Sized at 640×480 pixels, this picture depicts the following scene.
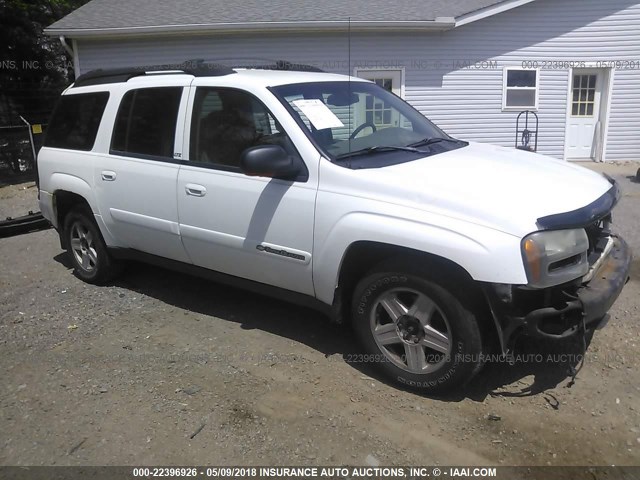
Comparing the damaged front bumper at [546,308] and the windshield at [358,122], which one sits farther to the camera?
the windshield at [358,122]

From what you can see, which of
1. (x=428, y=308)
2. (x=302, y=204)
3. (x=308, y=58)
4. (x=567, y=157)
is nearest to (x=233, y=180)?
(x=302, y=204)

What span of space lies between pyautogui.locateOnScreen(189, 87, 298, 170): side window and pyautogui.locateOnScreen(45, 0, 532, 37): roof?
8.47 meters

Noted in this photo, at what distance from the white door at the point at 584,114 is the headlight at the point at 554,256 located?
12.0 metres

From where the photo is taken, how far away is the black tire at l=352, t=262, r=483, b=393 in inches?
121

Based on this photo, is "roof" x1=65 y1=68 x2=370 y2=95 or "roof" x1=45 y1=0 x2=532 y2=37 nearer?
"roof" x1=65 y1=68 x2=370 y2=95

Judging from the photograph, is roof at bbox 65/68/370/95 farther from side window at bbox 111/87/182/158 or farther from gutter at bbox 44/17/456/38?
gutter at bbox 44/17/456/38

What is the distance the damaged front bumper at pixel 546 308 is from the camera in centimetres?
289

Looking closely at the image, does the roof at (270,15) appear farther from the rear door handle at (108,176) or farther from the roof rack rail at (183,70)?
the rear door handle at (108,176)

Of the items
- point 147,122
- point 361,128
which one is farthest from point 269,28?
A: point 361,128

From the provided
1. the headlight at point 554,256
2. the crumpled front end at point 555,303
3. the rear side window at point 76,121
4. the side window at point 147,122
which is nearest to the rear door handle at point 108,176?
the side window at point 147,122

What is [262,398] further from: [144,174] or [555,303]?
[144,174]

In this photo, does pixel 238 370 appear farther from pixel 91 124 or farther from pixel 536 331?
pixel 91 124

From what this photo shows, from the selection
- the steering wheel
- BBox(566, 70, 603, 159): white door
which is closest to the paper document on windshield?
the steering wheel

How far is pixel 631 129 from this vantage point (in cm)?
1359
